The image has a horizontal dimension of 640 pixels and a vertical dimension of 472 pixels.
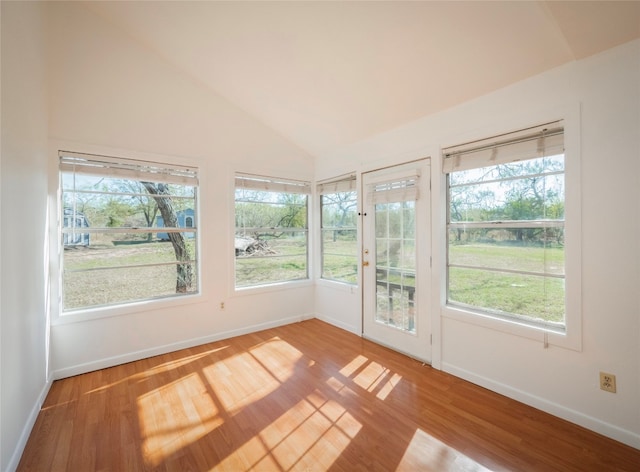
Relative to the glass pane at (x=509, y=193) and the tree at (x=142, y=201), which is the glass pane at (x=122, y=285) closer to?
the tree at (x=142, y=201)

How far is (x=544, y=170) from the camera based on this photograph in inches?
85.8

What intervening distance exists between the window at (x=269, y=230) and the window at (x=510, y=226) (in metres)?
2.17

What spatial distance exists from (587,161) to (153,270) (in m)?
3.94

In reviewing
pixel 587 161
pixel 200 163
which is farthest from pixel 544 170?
pixel 200 163

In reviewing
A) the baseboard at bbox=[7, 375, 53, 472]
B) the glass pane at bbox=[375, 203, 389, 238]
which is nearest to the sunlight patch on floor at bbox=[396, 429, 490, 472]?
the glass pane at bbox=[375, 203, 389, 238]

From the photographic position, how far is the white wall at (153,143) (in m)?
2.66

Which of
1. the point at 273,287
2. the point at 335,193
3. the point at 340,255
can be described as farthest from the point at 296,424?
the point at 335,193

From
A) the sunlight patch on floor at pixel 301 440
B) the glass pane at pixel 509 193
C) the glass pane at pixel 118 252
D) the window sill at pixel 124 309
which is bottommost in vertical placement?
the sunlight patch on floor at pixel 301 440

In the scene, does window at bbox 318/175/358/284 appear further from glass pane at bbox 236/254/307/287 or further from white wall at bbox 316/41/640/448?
white wall at bbox 316/41/640/448

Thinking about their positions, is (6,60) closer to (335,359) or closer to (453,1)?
(453,1)

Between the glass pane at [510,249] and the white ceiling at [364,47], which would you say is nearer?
the white ceiling at [364,47]

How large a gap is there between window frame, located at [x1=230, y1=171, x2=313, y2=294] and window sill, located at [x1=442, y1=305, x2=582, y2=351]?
2166 mm

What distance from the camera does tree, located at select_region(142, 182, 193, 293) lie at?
320 cm

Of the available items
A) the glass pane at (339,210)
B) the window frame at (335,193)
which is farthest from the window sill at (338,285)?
the glass pane at (339,210)
